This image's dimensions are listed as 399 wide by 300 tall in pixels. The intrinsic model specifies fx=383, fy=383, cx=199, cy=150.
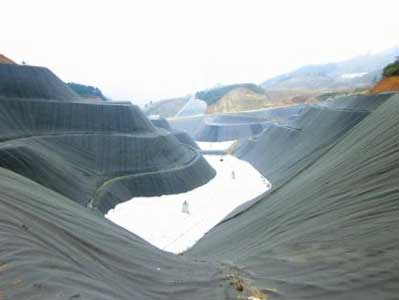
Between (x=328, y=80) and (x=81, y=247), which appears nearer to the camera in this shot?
(x=81, y=247)

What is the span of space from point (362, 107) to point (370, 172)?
17591 mm

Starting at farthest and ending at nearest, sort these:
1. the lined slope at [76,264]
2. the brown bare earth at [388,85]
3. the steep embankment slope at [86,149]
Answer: the brown bare earth at [388,85]
the steep embankment slope at [86,149]
the lined slope at [76,264]

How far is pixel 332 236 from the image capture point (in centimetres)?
1071

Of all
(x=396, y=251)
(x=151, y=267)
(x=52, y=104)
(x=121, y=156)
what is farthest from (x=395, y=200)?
(x=52, y=104)

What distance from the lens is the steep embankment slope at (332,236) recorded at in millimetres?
8180

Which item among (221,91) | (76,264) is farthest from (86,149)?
(221,91)

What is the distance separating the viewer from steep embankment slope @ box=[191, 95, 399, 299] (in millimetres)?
8180

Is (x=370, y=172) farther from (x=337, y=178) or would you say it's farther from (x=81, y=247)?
(x=81, y=247)

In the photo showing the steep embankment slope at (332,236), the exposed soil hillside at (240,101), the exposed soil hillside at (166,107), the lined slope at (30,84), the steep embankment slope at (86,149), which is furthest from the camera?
the exposed soil hillside at (166,107)

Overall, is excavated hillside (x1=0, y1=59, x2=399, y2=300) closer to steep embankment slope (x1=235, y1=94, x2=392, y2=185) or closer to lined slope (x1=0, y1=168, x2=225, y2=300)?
lined slope (x1=0, y1=168, x2=225, y2=300)

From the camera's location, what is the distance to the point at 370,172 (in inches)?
537

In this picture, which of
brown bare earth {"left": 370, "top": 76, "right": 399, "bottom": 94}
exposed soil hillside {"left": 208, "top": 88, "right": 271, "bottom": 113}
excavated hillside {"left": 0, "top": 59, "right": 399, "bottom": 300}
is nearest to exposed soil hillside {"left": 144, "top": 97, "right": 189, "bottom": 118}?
exposed soil hillside {"left": 208, "top": 88, "right": 271, "bottom": 113}

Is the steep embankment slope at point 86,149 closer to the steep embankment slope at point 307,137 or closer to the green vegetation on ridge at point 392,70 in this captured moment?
the steep embankment slope at point 307,137

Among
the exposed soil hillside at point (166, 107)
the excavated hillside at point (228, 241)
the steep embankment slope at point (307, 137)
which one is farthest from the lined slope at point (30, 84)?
the exposed soil hillside at point (166, 107)
